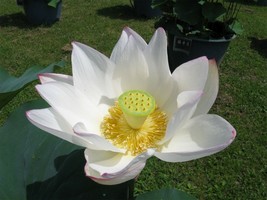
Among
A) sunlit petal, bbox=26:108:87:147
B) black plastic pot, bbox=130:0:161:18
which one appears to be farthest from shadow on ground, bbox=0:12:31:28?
sunlit petal, bbox=26:108:87:147

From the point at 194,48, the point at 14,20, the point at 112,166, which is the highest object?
the point at 112,166

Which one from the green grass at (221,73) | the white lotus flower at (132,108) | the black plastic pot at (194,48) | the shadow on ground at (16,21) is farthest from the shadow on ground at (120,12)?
the white lotus flower at (132,108)

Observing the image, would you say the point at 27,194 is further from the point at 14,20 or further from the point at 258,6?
the point at 258,6

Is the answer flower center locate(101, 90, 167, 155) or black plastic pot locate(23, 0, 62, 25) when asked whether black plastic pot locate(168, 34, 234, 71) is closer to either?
black plastic pot locate(23, 0, 62, 25)

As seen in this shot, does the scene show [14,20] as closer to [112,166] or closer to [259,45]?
[259,45]

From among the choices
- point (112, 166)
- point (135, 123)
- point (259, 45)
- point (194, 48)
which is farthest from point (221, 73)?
point (112, 166)

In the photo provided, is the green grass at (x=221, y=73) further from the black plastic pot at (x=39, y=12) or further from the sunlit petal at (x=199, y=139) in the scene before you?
the sunlit petal at (x=199, y=139)
